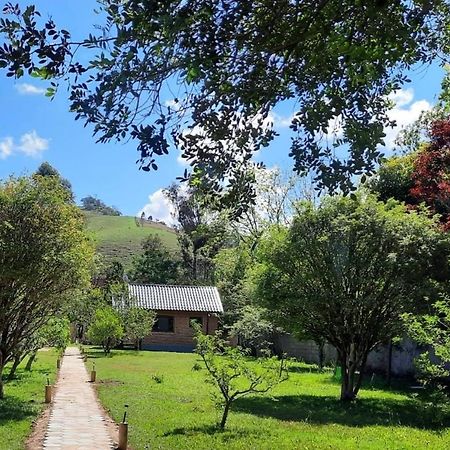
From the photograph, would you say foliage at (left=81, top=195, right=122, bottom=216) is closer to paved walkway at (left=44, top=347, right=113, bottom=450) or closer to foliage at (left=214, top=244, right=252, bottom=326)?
foliage at (left=214, top=244, right=252, bottom=326)

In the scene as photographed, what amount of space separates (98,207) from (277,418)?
121564 millimetres

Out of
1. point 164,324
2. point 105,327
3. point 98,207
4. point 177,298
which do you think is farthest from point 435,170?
point 98,207

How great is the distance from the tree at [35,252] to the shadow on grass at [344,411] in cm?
536

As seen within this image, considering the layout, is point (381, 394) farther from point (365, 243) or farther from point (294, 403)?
point (365, 243)

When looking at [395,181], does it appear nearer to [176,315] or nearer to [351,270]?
[351,270]

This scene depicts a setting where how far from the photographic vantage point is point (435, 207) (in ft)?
69.5

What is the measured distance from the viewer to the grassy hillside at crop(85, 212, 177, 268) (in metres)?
91.0

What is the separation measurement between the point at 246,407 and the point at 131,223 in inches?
3882

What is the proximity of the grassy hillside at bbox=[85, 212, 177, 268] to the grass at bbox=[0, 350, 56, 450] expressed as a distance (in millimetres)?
63874

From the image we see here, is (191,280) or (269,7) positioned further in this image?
(191,280)

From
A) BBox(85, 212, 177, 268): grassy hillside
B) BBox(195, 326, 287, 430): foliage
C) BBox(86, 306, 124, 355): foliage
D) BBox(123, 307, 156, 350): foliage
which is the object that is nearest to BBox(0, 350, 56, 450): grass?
BBox(195, 326, 287, 430): foliage

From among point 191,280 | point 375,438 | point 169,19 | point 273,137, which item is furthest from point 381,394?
point 191,280

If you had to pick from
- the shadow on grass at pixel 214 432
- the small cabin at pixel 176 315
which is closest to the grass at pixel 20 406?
the shadow on grass at pixel 214 432

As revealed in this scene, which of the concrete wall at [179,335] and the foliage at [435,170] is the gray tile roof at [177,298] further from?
the foliage at [435,170]
